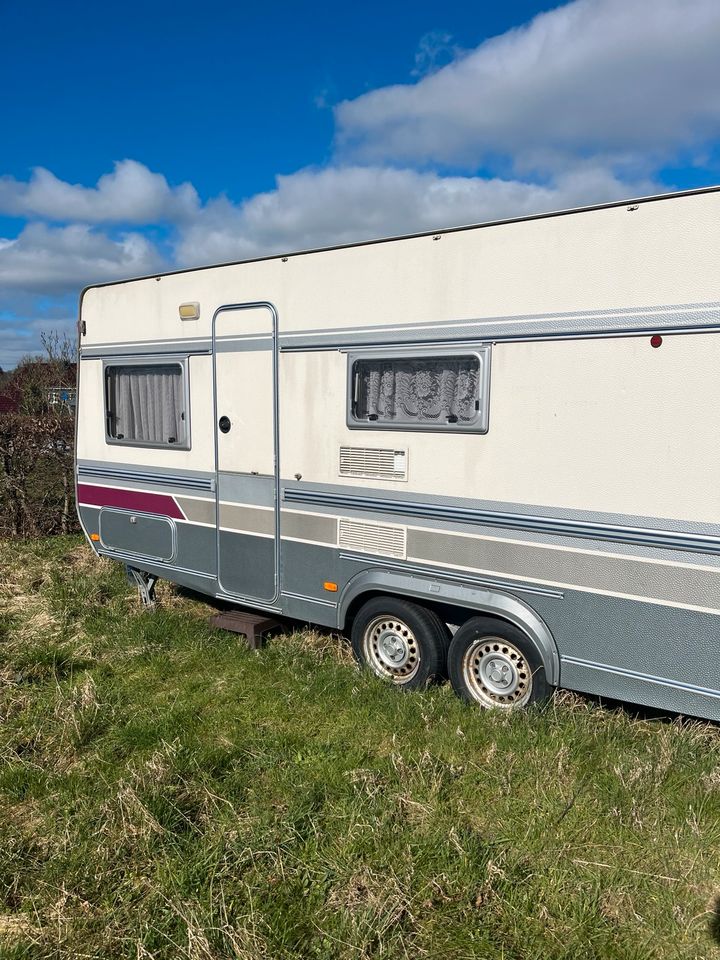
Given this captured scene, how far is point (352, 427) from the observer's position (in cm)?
469

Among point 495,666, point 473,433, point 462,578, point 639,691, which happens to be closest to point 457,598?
point 462,578

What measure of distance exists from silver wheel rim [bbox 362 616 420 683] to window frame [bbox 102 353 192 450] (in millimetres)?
2161

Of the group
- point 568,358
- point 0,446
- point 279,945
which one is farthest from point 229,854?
point 0,446

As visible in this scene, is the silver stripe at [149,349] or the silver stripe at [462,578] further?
the silver stripe at [149,349]

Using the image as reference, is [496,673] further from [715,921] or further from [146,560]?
[146,560]

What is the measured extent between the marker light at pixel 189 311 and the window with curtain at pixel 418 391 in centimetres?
164

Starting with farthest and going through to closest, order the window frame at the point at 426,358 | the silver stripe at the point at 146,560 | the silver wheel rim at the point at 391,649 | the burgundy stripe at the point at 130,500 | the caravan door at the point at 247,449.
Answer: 1. the burgundy stripe at the point at 130,500
2. the silver stripe at the point at 146,560
3. the caravan door at the point at 247,449
4. the silver wheel rim at the point at 391,649
5. the window frame at the point at 426,358

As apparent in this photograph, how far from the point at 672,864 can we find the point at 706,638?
3.50 ft

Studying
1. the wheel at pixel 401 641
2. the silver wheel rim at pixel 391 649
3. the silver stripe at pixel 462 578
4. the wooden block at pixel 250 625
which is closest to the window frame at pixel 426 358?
the silver stripe at pixel 462 578

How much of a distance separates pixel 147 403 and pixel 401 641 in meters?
3.04

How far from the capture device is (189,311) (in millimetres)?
5570

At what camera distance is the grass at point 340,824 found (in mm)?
2664

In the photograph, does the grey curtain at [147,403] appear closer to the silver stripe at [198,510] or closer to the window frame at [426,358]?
the silver stripe at [198,510]

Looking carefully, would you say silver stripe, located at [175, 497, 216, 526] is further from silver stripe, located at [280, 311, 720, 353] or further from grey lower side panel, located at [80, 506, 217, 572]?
silver stripe, located at [280, 311, 720, 353]
